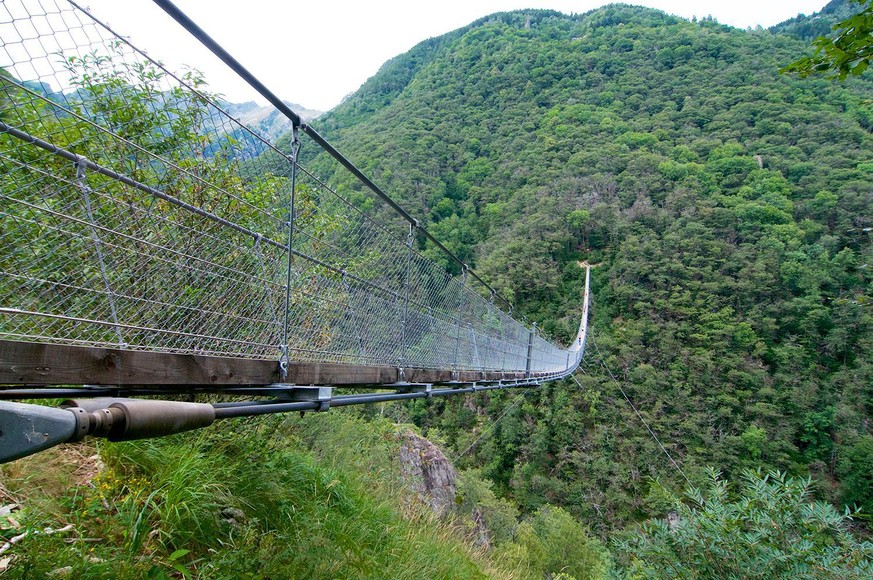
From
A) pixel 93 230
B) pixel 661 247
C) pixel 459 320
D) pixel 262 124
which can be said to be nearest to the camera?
pixel 93 230

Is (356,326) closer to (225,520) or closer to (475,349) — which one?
(225,520)

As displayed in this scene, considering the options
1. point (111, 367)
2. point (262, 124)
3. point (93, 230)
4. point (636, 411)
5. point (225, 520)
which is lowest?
point (636, 411)

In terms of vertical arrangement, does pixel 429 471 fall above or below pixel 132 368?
below

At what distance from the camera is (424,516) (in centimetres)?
347

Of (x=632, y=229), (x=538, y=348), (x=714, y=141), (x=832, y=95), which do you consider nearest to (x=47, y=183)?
(x=538, y=348)

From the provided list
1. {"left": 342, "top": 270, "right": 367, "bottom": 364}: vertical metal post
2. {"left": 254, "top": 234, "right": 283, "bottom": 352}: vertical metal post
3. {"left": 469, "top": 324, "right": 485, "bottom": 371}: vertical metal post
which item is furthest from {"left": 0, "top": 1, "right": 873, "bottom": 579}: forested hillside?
{"left": 469, "top": 324, "right": 485, "bottom": 371}: vertical metal post

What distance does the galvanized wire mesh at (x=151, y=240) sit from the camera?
2.97 ft

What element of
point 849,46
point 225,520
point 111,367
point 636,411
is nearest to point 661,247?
point 636,411

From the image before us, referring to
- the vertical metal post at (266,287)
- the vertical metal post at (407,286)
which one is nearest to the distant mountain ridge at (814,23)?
the vertical metal post at (407,286)

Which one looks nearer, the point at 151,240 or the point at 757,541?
the point at 151,240

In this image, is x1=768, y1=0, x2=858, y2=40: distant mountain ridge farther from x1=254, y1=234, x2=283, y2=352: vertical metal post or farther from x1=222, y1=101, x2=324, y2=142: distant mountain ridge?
x1=254, y1=234, x2=283, y2=352: vertical metal post

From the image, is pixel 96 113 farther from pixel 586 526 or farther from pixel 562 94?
pixel 562 94

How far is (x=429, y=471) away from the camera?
5.90 meters

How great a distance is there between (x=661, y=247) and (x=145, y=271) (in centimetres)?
2512
